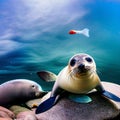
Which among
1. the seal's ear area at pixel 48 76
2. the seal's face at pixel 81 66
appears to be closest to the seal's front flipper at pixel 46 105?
the seal's face at pixel 81 66

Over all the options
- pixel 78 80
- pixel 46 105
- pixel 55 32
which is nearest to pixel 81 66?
pixel 78 80

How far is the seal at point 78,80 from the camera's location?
3.29m

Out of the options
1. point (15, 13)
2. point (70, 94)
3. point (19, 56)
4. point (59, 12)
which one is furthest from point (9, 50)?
point (70, 94)

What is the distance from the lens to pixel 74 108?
3.51m

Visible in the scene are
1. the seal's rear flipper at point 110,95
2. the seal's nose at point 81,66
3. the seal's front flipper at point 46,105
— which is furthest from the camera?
the seal's rear flipper at point 110,95

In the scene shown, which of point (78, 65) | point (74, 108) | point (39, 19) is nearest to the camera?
point (78, 65)

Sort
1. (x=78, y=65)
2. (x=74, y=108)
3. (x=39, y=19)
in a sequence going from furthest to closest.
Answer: (x=39, y=19), (x=74, y=108), (x=78, y=65)

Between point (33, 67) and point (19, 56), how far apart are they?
0.25 m

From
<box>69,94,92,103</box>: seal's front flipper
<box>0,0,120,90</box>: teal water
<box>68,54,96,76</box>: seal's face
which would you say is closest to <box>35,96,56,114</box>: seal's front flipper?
<box>69,94,92,103</box>: seal's front flipper

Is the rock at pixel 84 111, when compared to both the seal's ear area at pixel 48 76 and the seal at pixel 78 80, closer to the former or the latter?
the seal at pixel 78 80

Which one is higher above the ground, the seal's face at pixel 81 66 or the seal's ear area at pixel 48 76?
the seal's face at pixel 81 66

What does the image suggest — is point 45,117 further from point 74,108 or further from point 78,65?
point 78,65

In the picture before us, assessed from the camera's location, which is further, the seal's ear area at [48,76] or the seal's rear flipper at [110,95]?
the seal's ear area at [48,76]

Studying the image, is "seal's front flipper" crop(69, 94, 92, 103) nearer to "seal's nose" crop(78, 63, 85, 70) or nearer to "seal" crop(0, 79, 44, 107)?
"seal's nose" crop(78, 63, 85, 70)
